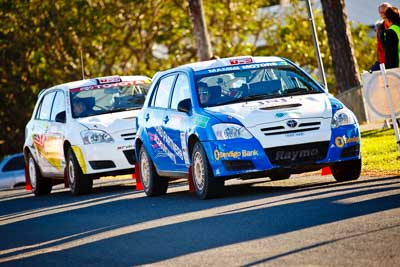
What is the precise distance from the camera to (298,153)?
13648 mm

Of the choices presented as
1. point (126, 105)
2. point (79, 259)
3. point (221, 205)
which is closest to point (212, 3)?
point (126, 105)

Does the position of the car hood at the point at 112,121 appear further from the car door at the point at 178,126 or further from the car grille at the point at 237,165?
the car grille at the point at 237,165

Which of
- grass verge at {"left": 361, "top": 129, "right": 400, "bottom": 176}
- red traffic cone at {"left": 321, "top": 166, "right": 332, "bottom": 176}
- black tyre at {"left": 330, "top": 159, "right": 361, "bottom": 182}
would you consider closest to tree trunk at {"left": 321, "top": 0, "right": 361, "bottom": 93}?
grass verge at {"left": 361, "top": 129, "right": 400, "bottom": 176}

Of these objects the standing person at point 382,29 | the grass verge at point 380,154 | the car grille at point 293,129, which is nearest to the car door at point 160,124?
the car grille at point 293,129

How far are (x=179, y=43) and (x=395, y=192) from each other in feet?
111

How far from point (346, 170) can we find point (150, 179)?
3046 mm

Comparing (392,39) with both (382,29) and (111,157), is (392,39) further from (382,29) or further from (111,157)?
(111,157)

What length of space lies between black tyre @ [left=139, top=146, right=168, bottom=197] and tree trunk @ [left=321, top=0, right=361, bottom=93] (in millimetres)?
12706

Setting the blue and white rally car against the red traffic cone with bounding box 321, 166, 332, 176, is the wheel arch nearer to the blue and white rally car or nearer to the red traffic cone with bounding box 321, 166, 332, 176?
the blue and white rally car

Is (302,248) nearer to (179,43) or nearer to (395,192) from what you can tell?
(395,192)

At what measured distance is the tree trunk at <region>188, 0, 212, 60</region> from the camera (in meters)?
32.4

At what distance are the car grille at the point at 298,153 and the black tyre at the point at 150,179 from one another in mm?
2915

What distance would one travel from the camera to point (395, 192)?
38.9 feet

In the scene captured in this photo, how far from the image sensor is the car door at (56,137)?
1928 centimetres
